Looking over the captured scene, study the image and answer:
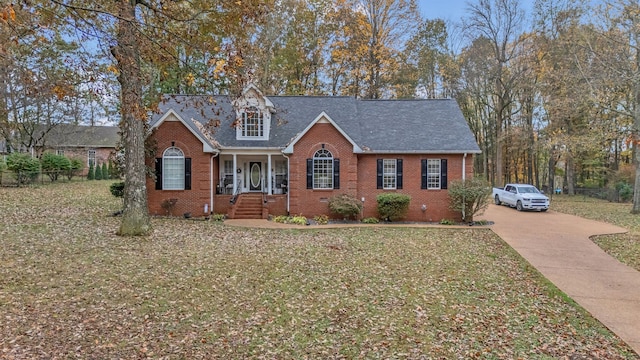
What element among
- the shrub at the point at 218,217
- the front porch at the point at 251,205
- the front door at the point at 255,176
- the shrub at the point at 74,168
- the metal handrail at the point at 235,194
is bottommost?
the shrub at the point at 218,217

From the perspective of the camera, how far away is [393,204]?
1744 cm

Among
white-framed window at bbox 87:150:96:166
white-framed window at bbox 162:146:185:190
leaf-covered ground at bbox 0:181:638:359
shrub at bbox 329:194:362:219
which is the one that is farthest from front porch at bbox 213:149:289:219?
white-framed window at bbox 87:150:96:166

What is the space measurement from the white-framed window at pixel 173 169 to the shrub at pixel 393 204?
9317mm

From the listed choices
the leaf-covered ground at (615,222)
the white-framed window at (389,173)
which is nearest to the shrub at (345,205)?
the white-framed window at (389,173)

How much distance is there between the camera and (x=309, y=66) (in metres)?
31.5

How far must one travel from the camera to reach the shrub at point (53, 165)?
27.8 metres

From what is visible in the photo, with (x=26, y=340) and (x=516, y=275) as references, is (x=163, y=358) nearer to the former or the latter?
(x=26, y=340)

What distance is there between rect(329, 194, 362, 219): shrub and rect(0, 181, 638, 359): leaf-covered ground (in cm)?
524

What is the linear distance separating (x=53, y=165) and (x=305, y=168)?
2197cm

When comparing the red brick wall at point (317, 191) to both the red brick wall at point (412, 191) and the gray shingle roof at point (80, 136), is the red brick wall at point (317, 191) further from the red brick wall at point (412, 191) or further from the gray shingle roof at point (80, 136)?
the gray shingle roof at point (80, 136)

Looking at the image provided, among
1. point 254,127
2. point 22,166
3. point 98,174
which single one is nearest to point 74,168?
point 98,174

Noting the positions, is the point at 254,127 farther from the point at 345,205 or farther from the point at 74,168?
the point at 74,168

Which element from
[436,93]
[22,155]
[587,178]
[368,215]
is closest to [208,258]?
[368,215]

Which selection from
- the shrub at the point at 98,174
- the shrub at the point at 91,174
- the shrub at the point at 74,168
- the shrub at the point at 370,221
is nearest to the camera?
the shrub at the point at 370,221
